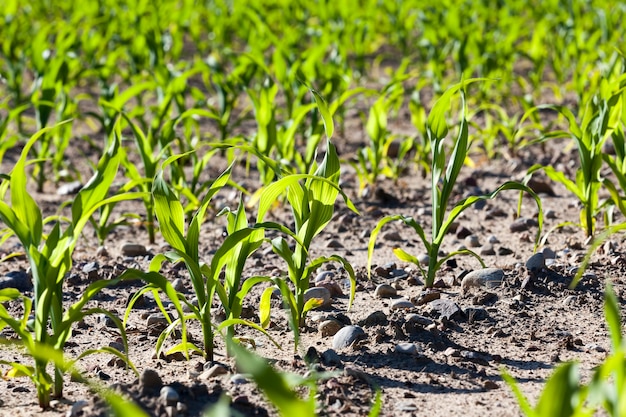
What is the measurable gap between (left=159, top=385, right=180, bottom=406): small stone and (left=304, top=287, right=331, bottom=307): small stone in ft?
3.06

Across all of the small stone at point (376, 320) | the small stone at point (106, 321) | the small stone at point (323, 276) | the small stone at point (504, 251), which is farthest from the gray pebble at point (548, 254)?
the small stone at point (106, 321)

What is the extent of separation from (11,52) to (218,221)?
3.22 m

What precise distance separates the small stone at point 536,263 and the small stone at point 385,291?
520 millimetres

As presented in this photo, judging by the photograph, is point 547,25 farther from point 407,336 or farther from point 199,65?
point 407,336

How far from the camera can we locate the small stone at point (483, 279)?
329cm

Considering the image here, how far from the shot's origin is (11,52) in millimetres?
6945

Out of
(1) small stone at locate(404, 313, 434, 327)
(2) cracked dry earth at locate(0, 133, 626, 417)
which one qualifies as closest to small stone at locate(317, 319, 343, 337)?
(2) cracked dry earth at locate(0, 133, 626, 417)

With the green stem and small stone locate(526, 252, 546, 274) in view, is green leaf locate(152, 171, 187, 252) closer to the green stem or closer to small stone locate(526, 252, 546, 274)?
the green stem

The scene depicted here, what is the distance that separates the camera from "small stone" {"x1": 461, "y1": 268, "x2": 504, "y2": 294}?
3.29m

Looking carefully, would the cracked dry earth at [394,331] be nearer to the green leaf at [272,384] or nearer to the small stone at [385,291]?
the small stone at [385,291]

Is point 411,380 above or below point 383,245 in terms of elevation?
below

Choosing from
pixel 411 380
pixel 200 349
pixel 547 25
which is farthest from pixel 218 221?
pixel 547 25

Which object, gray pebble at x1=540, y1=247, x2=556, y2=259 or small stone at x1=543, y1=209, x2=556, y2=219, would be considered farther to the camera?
small stone at x1=543, y1=209, x2=556, y2=219

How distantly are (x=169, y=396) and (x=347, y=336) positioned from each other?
2.27 ft
